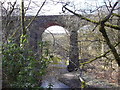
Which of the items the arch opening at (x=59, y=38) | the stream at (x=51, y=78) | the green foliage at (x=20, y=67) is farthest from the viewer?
the arch opening at (x=59, y=38)

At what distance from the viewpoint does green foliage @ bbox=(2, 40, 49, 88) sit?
3.96ft

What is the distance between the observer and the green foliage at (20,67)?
1.21 metres

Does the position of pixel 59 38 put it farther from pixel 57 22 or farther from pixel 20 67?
pixel 20 67

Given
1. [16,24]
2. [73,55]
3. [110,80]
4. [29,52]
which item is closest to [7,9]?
[16,24]

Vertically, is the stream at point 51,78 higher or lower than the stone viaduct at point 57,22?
lower

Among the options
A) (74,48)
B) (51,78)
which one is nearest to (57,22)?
(74,48)

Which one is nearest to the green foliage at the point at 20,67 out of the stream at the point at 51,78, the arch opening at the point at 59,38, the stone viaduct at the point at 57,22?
the stream at the point at 51,78

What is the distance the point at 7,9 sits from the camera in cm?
202

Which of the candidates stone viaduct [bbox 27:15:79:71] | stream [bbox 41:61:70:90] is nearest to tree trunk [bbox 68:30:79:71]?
stone viaduct [bbox 27:15:79:71]

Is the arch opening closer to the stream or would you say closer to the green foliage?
the stream

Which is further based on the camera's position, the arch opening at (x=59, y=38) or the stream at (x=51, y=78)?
the arch opening at (x=59, y=38)

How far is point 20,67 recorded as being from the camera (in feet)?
4.28

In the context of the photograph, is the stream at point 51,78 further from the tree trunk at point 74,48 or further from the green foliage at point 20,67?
the tree trunk at point 74,48

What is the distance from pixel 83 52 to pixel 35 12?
1384 millimetres
